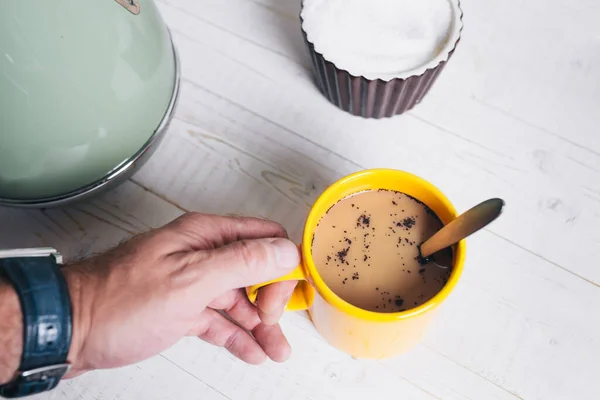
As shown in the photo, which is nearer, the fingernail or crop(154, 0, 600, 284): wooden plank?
the fingernail

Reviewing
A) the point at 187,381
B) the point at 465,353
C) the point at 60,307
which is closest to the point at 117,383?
the point at 187,381

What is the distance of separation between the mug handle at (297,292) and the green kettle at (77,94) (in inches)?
7.2

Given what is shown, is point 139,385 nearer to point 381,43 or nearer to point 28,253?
point 28,253

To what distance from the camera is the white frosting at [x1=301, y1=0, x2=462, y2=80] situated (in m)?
0.58

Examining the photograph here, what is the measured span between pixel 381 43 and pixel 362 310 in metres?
0.29

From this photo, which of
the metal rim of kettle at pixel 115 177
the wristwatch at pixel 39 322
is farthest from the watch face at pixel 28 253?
the metal rim of kettle at pixel 115 177

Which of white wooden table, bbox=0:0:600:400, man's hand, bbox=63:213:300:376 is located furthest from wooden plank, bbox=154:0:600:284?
man's hand, bbox=63:213:300:376

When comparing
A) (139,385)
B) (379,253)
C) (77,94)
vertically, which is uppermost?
(77,94)

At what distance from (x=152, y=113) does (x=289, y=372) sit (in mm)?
280

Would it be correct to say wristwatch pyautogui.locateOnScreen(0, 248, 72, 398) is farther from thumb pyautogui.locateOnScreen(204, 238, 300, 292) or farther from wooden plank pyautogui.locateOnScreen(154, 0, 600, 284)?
wooden plank pyautogui.locateOnScreen(154, 0, 600, 284)

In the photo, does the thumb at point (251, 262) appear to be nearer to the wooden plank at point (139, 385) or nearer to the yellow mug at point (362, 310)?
the yellow mug at point (362, 310)

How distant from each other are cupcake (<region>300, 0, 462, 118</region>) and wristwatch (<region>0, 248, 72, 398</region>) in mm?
323

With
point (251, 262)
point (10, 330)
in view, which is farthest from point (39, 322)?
point (251, 262)

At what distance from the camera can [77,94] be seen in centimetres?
48
